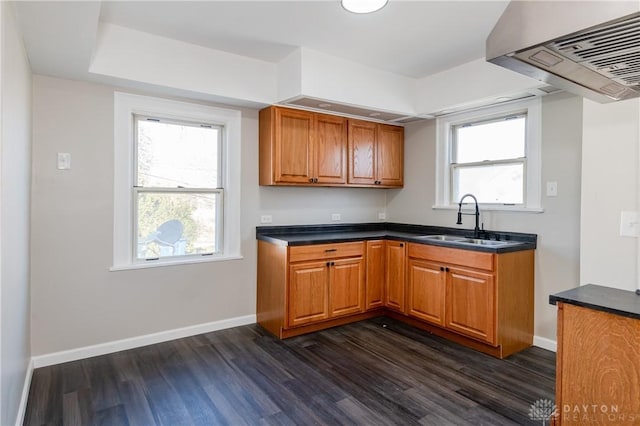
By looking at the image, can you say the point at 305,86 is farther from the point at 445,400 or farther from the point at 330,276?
the point at 445,400

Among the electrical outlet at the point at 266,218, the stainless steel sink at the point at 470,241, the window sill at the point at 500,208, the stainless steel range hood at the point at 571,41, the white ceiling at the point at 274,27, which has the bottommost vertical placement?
the stainless steel sink at the point at 470,241

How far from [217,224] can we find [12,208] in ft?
6.17

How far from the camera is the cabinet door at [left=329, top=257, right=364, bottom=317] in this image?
3516 mm

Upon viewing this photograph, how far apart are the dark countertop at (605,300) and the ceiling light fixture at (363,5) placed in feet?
6.33

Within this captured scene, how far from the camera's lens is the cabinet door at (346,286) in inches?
138

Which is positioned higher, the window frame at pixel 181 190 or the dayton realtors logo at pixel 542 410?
the window frame at pixel 181 190

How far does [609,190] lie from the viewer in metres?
2.13

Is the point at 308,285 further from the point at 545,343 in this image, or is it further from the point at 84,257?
the point at 545,343

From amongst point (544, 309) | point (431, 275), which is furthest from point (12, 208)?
point (544, 309)

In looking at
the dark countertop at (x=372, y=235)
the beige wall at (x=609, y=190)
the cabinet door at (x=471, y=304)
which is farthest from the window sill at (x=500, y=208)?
the beige wall at (x=609, y=190)

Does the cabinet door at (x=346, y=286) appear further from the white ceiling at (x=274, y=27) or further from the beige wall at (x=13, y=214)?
the beige wall at (x=13, y=214)

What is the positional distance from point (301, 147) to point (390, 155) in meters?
1.20

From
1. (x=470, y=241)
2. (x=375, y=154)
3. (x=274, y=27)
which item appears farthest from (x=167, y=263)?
(x=470, y=241)

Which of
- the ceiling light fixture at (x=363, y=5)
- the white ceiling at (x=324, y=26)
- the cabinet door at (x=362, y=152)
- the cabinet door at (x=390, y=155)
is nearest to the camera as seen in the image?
the ceiling light fixture at (x=363, y=5)
